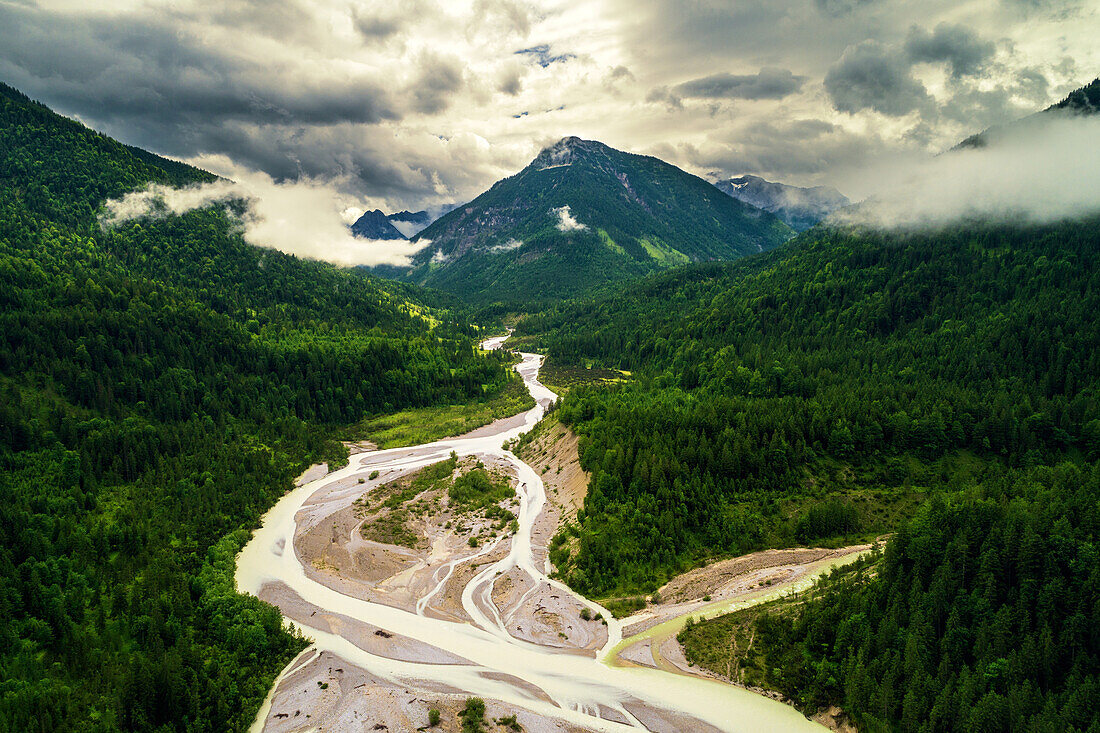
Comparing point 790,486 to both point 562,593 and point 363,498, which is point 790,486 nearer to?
point 562,593

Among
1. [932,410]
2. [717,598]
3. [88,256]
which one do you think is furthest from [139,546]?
[88,256]

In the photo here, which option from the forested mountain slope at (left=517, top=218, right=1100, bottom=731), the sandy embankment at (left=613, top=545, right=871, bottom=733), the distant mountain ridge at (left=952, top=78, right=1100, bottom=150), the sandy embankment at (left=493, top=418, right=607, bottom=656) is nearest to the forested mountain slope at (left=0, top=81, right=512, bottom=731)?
the sandy embankment at (left=493, top=418, right=607, bottom=656)

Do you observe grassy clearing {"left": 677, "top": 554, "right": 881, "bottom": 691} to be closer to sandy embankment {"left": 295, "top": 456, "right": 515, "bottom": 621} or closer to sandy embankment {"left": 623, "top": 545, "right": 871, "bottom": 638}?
sandy embankment {"left": 623, "top": 545, "right": 871, "bottom": 638}

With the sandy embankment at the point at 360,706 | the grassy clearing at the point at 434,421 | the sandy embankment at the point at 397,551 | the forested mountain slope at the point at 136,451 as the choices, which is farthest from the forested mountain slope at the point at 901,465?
the forested mountain slope at the point at 136,451

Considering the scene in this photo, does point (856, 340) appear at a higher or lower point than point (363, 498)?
higher

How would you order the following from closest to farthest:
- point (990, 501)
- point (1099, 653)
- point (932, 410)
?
point (1099, 653) → point (990, 501) → point (932, 410)

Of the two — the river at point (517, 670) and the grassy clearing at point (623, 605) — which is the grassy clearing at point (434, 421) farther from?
the grassy clearing at point (623, 605)

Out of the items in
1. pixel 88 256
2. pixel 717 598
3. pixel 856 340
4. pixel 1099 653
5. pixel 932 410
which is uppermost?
pixel 88 256

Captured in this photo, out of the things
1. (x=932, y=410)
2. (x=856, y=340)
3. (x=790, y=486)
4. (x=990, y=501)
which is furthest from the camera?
(x=856, y=340)
